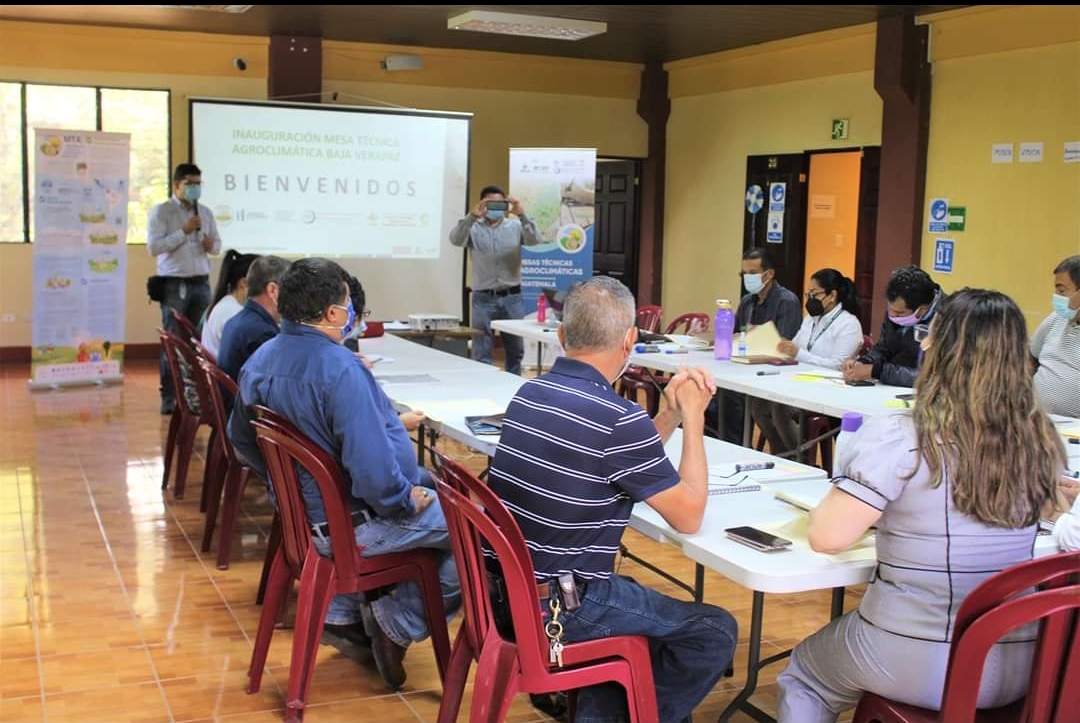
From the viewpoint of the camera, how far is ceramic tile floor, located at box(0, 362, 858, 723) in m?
3.21

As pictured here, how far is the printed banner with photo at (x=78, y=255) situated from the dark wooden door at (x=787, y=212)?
5.33 metres

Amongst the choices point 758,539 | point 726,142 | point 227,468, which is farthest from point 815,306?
point 726,142

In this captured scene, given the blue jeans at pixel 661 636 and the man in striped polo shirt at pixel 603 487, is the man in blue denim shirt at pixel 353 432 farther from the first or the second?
the blue jeans at pixel 661 636

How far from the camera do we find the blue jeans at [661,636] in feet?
7.76

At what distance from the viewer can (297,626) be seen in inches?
119

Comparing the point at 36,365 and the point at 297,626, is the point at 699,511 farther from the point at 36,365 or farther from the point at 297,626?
the point at 36,365

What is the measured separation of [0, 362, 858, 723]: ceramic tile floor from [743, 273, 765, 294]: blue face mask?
1743 millimetres

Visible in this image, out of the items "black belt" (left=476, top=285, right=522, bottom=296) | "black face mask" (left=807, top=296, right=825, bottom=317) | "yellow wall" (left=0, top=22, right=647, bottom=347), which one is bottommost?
"black belt" (left=476, top=285, right=522, bottom=296)

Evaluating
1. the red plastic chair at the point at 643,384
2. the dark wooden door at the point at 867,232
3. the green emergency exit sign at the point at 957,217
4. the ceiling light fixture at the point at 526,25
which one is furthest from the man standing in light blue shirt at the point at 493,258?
the green emergency exit sign at the point at 957,217

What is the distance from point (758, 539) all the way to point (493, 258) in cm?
605

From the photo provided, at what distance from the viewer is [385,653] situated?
3.31 meters

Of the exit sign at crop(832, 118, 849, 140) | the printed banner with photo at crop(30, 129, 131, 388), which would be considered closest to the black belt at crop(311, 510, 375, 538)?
the printed banner with photo at crop(30, 129, 131, 388)

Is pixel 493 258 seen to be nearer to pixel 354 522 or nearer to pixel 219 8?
pixel 219 8

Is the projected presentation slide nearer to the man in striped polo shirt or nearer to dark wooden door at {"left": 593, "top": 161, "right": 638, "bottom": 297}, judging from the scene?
Result: dark wooden door at {"left": 593, "top": 161, "right": 638, "bottom": 297}
